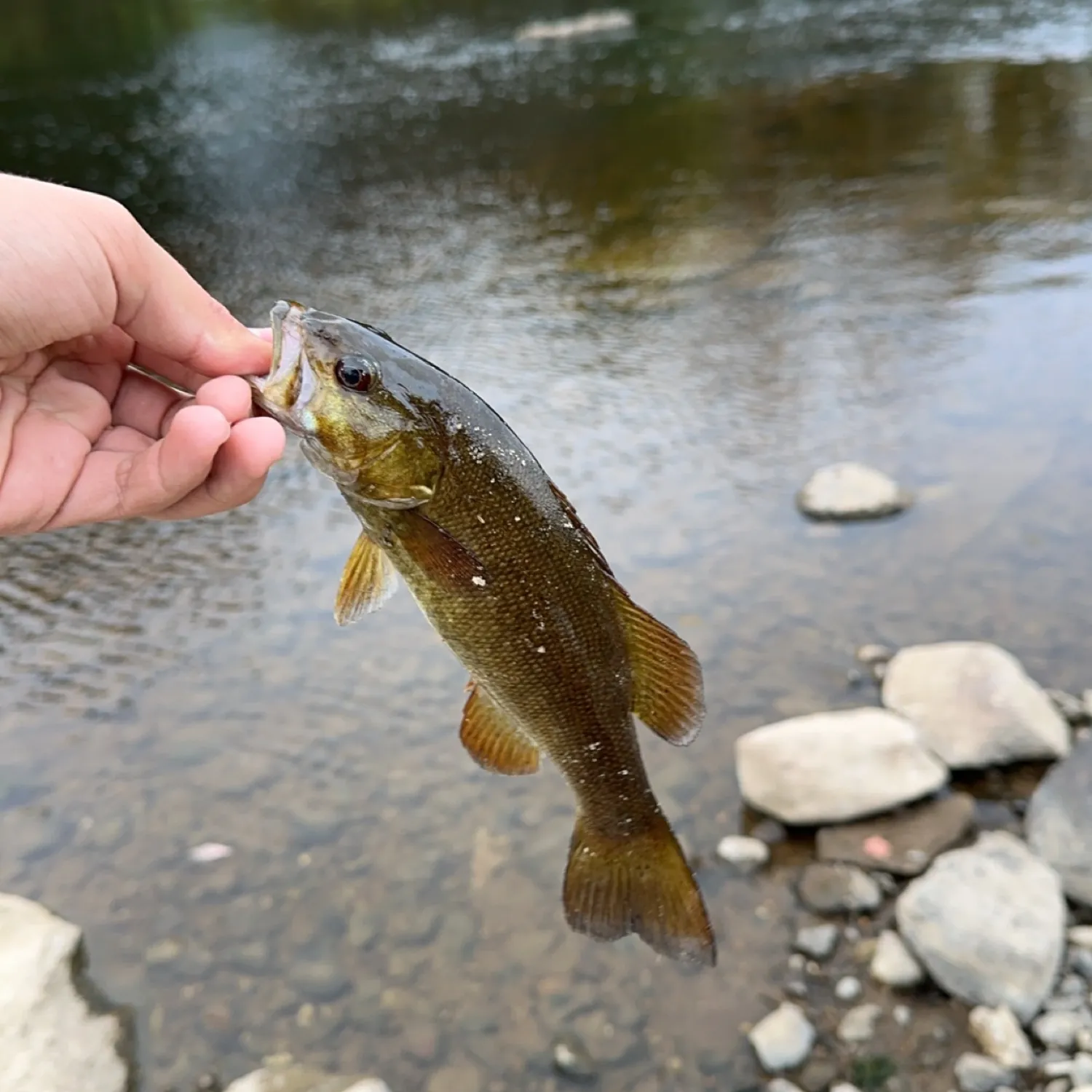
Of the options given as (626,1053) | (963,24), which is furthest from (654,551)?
(963,24)

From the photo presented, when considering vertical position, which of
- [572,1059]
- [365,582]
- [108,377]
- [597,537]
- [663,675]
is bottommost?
[572,1059]

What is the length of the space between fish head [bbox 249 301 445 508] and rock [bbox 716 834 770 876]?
2806 millimetres

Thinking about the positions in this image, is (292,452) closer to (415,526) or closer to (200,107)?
(415,526)

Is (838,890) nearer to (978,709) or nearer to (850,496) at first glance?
(978,709)

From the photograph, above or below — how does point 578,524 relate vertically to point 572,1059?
above

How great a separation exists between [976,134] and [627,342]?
816 centimetres

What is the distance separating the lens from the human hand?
96.7 inches

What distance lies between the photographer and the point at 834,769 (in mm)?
4496

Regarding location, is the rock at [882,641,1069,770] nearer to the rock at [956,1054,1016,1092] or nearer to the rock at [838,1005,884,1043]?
the rock at [838,1005,884,1043]

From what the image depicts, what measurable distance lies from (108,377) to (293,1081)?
2490 mm

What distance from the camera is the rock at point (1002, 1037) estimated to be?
355 cm

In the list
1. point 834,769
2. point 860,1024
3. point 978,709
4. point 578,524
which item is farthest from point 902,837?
point 578,524

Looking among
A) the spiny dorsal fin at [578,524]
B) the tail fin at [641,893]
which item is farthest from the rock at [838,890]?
the spiny dorsal fin at [578,524]

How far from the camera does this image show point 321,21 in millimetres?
28172
